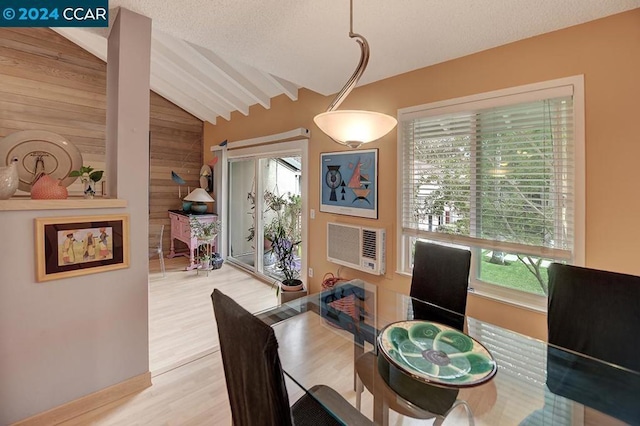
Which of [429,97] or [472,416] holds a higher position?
[429,97]

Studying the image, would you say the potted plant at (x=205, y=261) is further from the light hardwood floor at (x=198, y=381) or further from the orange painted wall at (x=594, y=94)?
the orange painted wall at (x=594, y=94)

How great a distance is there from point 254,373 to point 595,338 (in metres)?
1.52

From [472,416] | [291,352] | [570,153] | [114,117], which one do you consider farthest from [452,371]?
[114,117]

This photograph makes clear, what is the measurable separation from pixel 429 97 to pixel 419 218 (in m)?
1.00

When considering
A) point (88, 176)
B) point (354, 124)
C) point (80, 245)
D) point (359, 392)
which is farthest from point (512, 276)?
point (88, 176)

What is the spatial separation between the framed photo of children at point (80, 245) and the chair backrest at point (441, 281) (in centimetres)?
191

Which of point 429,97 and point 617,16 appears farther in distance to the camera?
point 429,97

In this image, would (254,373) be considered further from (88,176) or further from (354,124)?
(88,176)

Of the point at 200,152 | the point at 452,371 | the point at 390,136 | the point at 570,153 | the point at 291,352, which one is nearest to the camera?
the point at 452,371

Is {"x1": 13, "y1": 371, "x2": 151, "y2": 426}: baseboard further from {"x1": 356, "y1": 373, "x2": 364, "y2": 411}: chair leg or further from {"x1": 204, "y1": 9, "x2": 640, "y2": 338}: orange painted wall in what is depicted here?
{"x1": 204, "y1": 9, "x2": 640, "y2": 338}: orange painted wall

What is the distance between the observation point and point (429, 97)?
232 cm

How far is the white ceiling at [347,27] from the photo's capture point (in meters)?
1.58

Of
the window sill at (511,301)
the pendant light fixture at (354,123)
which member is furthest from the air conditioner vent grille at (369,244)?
the pendant light fixture at (354,123)

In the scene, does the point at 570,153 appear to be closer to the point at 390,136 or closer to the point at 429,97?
the point at 429,97
